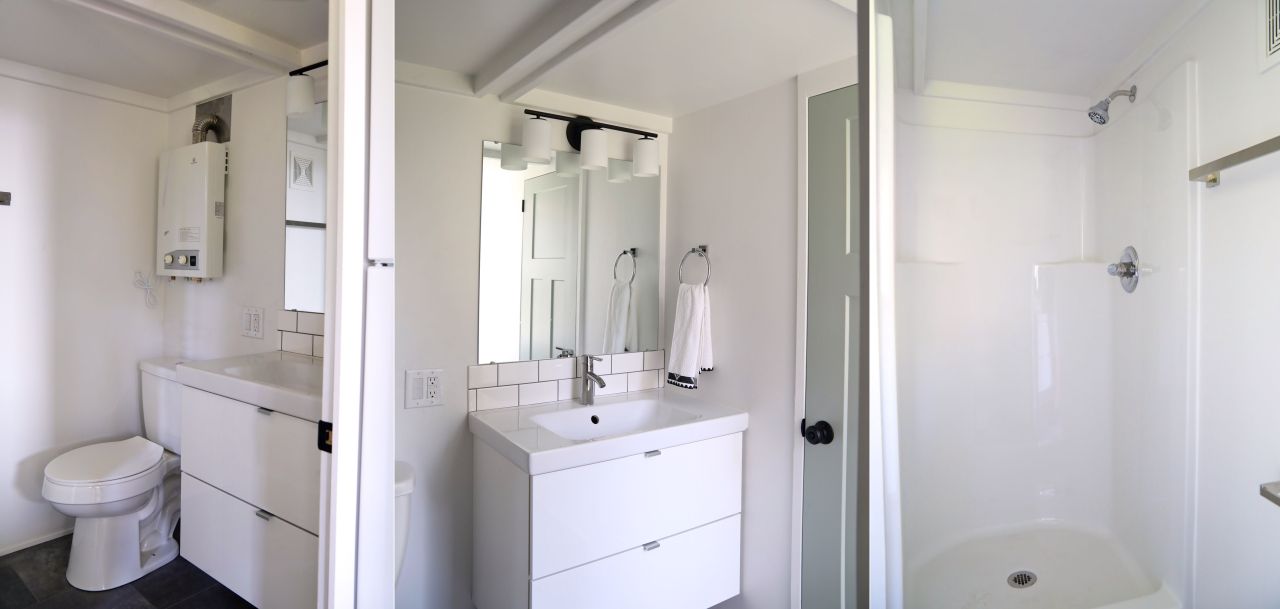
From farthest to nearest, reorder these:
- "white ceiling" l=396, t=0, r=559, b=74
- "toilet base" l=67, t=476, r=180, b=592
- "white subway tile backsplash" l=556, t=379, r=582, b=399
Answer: "white subway tile backsplash" l=556, t=379, r=582, b=399 < "white ceiling" l=396, t=0, r=559, b=74 < "toilet base" l=67, t=476, r=180, b=592

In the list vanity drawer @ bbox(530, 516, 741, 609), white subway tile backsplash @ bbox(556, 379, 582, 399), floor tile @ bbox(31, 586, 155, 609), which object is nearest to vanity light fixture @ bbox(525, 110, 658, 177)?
white subway tile backsplash @ bbox(556, 379, 582, 399)

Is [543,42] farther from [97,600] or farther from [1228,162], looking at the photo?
[97,600]

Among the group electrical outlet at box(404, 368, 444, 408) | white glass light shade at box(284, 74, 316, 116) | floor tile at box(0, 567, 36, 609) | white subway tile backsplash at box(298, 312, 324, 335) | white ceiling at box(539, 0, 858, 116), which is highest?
white ceiling at box(539, 0, 858, 116)

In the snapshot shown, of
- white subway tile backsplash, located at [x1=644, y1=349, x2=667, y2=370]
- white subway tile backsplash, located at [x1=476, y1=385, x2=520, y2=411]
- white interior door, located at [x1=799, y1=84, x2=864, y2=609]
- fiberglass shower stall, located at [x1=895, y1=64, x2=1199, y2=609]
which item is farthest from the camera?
white subway tile backsplash, located at [x1=644, y1=349, x2=667, y2=370]

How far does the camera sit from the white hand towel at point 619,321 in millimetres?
2145

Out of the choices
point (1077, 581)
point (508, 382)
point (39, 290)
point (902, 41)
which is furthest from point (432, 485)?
point (902, 41)

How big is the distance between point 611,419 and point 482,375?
54 centimetres

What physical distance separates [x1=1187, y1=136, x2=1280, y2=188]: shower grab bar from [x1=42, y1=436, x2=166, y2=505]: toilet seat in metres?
1.98

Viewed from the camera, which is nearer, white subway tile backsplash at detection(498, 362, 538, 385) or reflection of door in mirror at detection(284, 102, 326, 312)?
reflection of door in mirror at detection(284, 102, 326, 312)

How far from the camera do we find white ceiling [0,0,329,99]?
101 centimetres

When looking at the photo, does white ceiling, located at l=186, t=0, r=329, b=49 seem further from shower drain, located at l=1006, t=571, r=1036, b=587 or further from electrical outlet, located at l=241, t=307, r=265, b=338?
shower drain, located at l=1006, t=571, r=1036, b=587

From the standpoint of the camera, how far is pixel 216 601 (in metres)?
1.18

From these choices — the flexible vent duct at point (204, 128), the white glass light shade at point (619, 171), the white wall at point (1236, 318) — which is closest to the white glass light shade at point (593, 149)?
the white glass light shade at point (619, 171)

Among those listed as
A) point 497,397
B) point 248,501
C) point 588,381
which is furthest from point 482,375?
point 248,501
